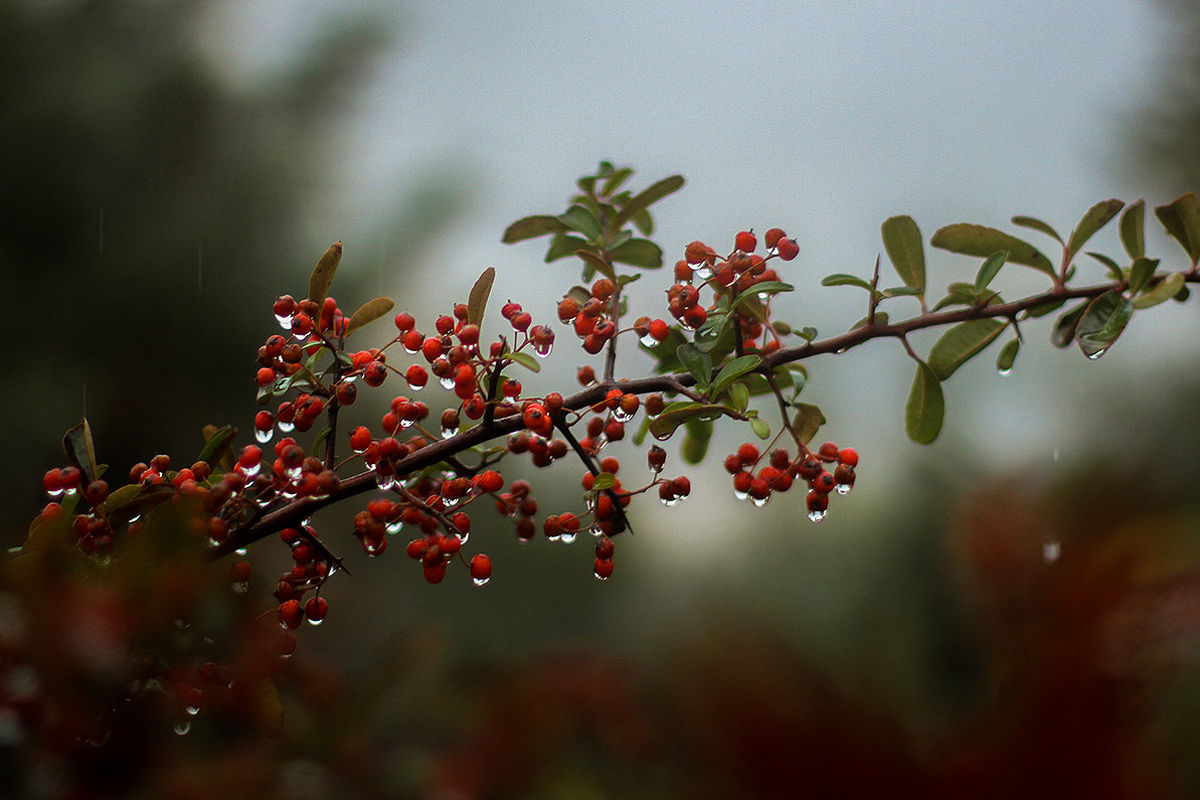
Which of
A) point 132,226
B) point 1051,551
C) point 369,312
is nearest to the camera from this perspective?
point 369,312

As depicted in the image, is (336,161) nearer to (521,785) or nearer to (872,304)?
(521,785)

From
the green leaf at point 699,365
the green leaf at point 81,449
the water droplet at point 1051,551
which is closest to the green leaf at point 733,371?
the green leaf at point 699,365

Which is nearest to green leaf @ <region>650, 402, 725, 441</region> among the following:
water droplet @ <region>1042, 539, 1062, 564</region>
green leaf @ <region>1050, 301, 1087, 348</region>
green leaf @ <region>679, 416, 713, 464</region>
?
green leaf @ <region>679, 416, 713, 464</region>

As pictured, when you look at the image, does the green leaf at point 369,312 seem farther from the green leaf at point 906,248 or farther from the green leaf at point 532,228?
the green leaf at point 906,248

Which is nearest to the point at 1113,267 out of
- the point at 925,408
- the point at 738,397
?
the point at 925,408

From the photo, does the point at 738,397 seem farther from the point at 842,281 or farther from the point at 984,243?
the point at 984,243
